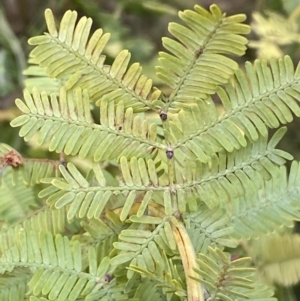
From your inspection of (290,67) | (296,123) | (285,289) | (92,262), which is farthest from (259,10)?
(92,262)

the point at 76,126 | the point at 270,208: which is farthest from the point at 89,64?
the point at 270,208

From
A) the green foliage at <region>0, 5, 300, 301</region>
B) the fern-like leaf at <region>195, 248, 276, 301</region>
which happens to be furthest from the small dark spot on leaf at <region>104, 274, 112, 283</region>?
the fern-like leaf at <region>195, 248, 276, 301</region>

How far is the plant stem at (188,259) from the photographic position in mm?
489

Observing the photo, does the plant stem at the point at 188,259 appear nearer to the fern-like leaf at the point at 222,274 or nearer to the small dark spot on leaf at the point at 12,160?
the fern-like leaf at the point at 222,274

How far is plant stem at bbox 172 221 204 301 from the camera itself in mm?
489

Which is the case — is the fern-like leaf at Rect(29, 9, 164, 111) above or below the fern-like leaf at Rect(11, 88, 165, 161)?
above

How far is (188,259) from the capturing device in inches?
19.9

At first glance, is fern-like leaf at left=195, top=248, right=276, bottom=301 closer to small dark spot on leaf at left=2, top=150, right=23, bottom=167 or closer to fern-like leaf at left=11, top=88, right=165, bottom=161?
fern-like leaf at left=11, top=88, right=165, bottom=161

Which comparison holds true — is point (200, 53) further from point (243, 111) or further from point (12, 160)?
point (12, 160)

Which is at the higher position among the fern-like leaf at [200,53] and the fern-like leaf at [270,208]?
the fern-like leaf at [200,53]

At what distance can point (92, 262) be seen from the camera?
0.53 m

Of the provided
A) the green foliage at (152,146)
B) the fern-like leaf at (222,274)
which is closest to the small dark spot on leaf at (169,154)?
the green foliage at (152,146)

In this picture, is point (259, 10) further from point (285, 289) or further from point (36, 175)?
point (36, 175)

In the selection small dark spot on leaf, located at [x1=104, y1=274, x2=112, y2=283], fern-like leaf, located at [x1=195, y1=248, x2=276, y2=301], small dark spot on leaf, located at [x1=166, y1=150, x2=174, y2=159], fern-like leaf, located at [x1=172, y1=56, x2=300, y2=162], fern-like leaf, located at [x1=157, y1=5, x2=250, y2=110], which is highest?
fern-like leaf, located at [x1=157, y1=5, x2=250, y2=110]
